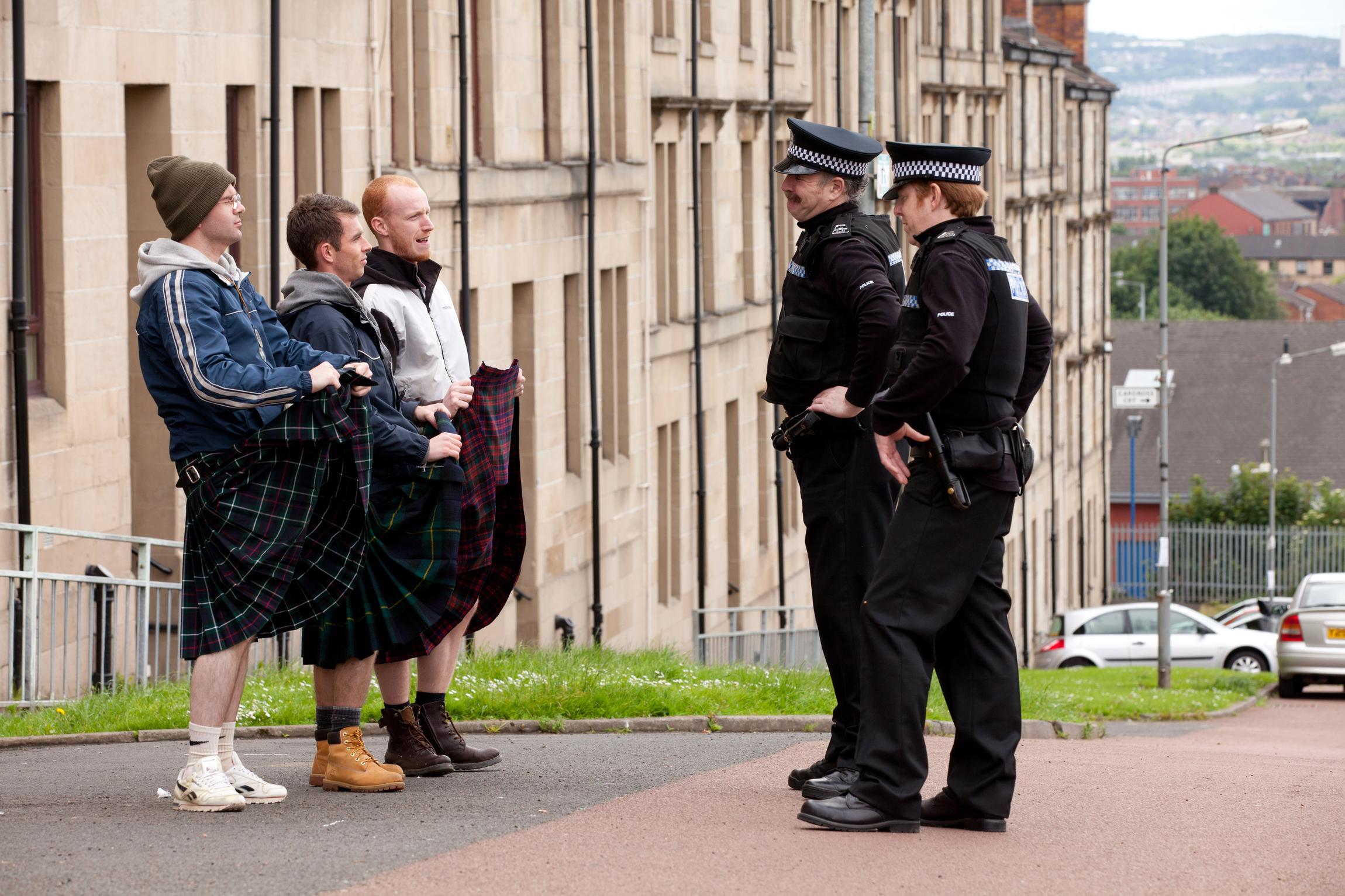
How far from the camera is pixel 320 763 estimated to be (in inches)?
309

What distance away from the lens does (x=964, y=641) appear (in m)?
7.19

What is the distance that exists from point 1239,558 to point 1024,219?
15.2 m

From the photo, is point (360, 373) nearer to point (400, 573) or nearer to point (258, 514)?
point (258, 514)

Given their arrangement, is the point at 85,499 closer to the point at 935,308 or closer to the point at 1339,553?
the point at 935,308

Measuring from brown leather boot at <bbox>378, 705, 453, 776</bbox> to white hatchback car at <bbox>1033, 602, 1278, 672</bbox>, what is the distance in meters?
29.0

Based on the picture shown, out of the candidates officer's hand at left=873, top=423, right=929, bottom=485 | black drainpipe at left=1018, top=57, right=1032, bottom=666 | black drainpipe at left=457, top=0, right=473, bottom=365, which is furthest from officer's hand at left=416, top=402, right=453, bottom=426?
black drainpipe at left=1018, top=57, right=1032, bottom=666

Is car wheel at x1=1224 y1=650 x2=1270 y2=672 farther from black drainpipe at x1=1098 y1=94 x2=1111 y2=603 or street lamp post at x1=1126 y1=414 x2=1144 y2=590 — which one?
black drainpipe at x1=1098 y1=94 x2=1111 y2=603

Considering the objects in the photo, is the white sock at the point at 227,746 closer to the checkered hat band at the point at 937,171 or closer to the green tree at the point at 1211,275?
the checkered hat band at the point at 937,171

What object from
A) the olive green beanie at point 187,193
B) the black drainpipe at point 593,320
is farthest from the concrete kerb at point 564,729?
the black drainpipe at point 593,320

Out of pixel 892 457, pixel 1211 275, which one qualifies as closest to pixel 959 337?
pixel 892 457

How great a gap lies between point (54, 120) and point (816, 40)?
24975 millimetres

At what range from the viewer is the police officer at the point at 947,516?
6902 mm

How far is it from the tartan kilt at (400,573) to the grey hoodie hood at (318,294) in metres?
0.58

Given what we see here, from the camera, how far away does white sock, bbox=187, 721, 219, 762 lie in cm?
713
